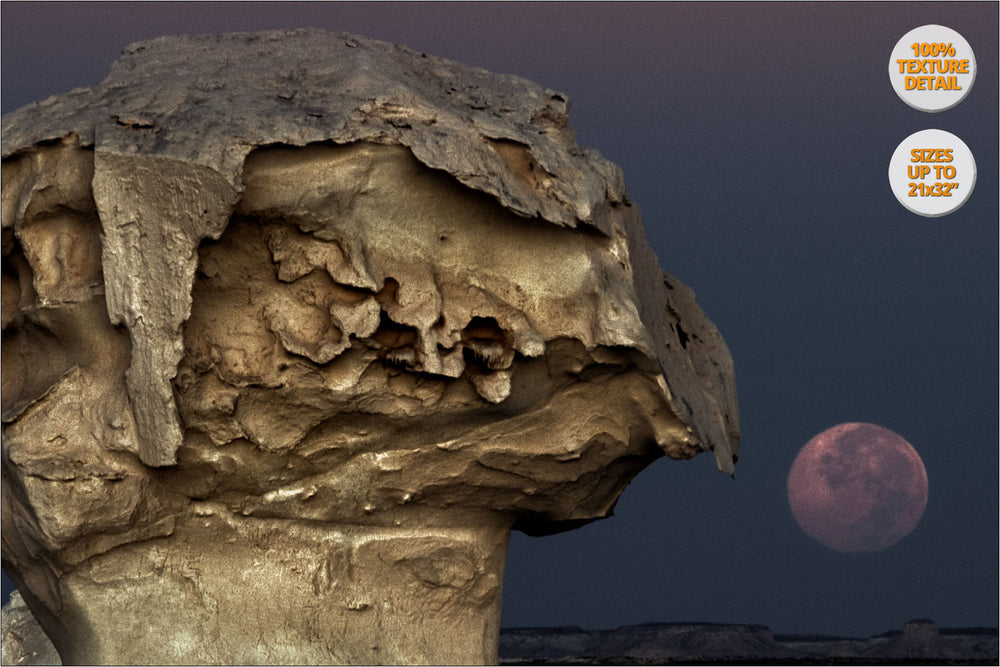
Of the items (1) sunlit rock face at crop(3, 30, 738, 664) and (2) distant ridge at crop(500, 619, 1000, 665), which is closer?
(1) sunlit rock face at crop(3, 30, 738, 664)

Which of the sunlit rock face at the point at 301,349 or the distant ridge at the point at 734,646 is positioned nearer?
the sunlit rock face at the point at 301,349

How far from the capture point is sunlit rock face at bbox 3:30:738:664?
4.75 metres

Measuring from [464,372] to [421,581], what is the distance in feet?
2.38

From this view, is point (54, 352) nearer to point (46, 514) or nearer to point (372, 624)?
point (46, 514)

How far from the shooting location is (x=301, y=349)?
4.84 meters

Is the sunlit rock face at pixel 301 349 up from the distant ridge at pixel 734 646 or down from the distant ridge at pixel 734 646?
up

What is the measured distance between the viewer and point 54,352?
16.7 feet

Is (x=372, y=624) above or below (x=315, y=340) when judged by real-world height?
below

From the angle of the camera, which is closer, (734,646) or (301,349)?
(301,349)

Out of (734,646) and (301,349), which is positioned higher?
(301,349)

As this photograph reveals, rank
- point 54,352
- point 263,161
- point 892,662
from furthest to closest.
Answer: point 892,662 → point 54,352 → point 263,161

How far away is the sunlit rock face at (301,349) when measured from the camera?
4.75 m

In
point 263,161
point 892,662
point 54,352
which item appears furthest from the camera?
point 892,662

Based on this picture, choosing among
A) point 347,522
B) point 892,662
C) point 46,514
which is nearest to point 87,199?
point 46,514
